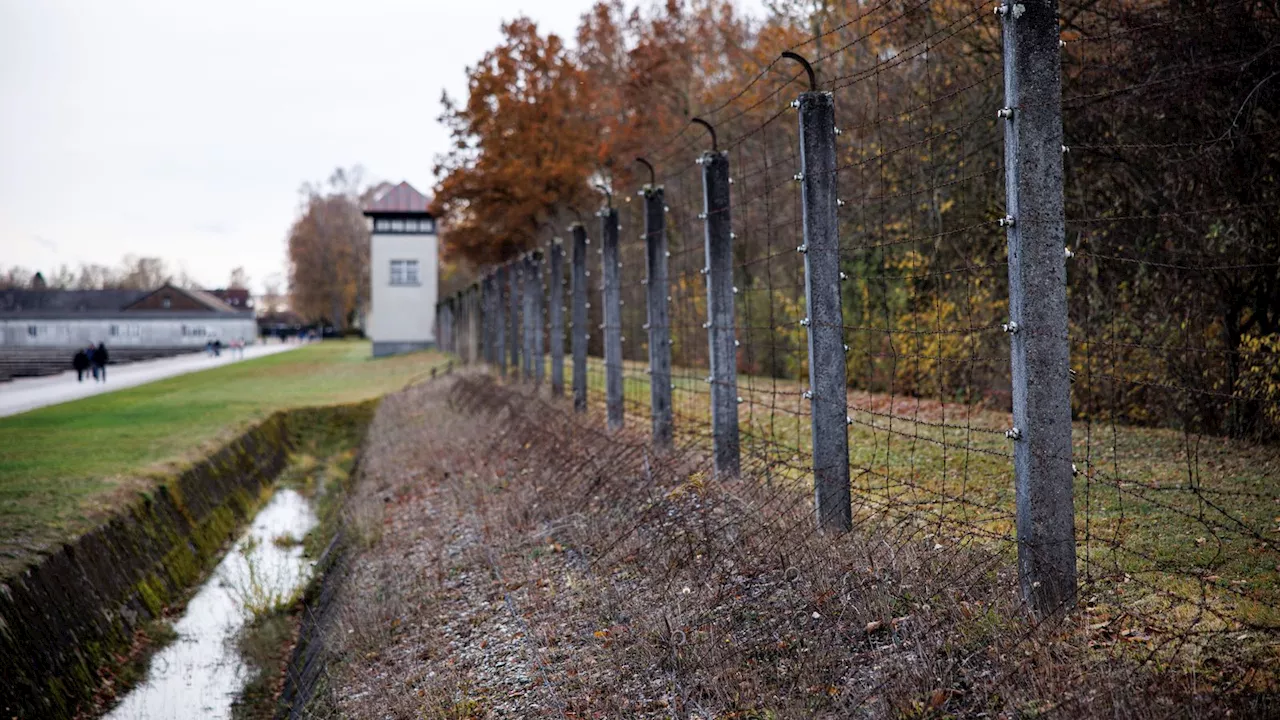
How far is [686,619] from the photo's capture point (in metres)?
5.17

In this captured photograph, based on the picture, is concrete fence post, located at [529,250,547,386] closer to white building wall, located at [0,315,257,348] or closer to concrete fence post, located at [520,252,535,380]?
concrete fence post, located at [520,252,535,380]

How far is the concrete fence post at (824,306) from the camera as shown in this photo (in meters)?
5.87

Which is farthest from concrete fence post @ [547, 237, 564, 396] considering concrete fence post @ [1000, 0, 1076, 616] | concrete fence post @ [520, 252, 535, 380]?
concrete fence post @ [1000, 0, 1076, 616]

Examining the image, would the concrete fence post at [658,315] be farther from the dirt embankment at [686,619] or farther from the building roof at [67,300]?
the building roof at [67,300]

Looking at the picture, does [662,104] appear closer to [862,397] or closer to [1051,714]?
[862,397]

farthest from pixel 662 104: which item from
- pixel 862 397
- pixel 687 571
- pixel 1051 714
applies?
pixel 1051 714

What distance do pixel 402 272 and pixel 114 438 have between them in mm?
33933

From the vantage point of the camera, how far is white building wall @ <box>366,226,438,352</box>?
48.8 metres

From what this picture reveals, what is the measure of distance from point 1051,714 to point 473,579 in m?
4.95

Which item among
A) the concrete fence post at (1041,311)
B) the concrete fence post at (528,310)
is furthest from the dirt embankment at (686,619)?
the concrete fence post at (528,310)

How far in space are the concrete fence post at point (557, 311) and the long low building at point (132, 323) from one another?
83.0 m

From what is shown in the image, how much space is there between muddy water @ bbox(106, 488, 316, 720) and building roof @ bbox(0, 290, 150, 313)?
99.2 m

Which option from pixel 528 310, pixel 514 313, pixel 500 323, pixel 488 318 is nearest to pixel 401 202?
pixel 488 318

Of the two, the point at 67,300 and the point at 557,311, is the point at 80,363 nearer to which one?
the point at 557,311
